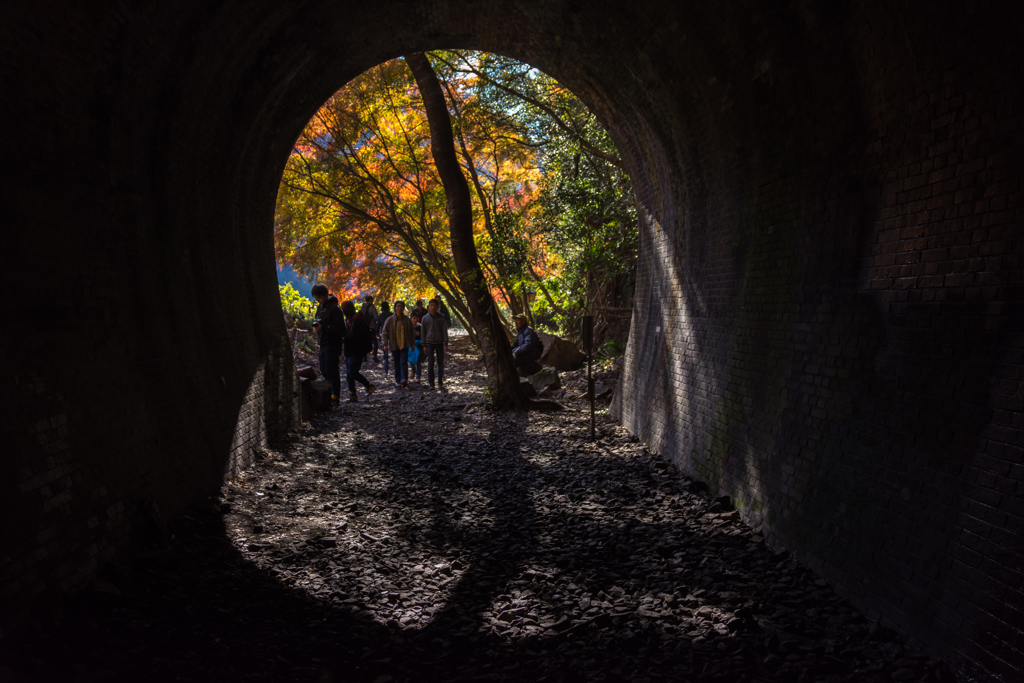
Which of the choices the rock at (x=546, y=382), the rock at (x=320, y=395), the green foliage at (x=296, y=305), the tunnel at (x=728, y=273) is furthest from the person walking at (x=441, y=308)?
the tunnel at (x=728, y=273)

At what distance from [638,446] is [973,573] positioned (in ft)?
16.3

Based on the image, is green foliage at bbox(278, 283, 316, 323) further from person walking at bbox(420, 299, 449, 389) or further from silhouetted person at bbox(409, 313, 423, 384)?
person walking at bbox(420, 299, 449, 389)

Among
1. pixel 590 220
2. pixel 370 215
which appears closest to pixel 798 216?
pixel 590 220

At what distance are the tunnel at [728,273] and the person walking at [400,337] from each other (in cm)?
633

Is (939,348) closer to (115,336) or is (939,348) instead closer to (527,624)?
(527,624)

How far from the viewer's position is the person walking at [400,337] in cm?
1362

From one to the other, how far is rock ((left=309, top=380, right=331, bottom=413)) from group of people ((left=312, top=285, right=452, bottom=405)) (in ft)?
1.65

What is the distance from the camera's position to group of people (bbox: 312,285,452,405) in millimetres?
10773

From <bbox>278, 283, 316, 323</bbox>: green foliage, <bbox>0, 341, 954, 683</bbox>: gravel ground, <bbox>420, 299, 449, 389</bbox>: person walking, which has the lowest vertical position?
<bbox>0, 341, 954, 683</bbox>: gravel ground

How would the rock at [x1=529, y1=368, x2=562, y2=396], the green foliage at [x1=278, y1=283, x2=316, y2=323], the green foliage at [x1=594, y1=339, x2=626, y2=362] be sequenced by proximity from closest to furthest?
the rock at [x1=529, y1=368, x2=562, y2=396]
the green foliage at [x1=594, y1=339, x2=626, y2=362]
the green foliage at [x1=278, y1=283, x2=316, y2=323]

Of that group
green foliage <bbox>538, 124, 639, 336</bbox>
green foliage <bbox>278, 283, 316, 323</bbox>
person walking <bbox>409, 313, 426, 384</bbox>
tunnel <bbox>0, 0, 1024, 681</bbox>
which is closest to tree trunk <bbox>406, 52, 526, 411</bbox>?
green foliage <bbox>538, 124, 639, 336</bbox>

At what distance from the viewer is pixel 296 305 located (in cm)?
2244

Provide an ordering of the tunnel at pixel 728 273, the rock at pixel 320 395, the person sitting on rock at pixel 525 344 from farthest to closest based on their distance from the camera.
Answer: the person sitting on rock at pixel 525 344 → the rock at pixel 320 395 → the tunnel at pixel 728 273

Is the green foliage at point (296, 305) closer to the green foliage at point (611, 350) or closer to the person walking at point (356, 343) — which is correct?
the person walking at point (356, 343)
